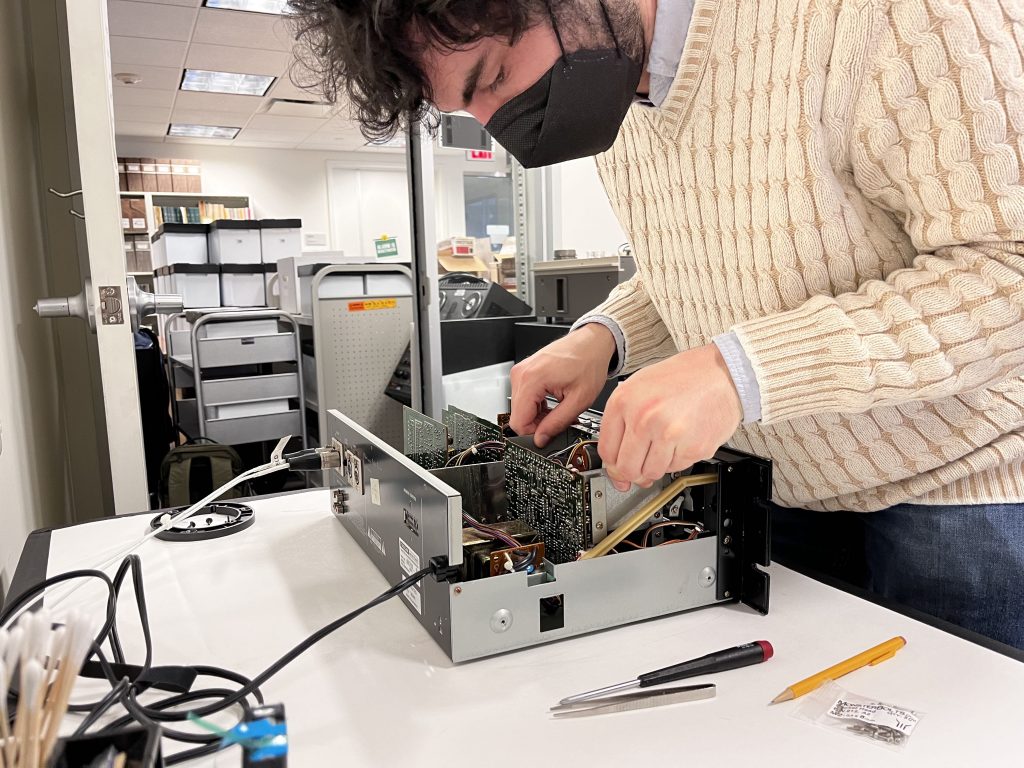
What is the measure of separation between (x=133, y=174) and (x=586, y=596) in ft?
26.5

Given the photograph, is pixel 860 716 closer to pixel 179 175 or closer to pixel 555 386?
pixel 555 386

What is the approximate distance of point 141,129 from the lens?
7078 mm

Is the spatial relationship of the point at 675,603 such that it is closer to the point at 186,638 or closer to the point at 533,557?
the point at 533,557

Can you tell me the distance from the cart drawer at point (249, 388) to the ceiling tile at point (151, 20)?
99.6 inches

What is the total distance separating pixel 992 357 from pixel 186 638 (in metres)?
0.70

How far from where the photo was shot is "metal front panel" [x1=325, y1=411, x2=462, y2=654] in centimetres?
58

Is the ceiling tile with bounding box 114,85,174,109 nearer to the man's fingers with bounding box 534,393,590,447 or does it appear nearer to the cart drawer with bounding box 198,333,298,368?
the cart drawer with bounding box 198,333,298,368

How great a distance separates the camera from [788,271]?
678 millimetres

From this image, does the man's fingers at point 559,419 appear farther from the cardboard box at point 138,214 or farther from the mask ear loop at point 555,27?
the cardboard box at point 138,214

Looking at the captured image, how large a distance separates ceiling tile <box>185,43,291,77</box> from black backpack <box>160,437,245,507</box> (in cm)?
359

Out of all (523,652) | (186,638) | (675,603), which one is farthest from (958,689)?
(186,638)

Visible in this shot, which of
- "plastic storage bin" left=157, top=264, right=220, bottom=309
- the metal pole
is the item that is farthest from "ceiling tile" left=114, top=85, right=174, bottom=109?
the metal pole

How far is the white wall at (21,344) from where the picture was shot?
1.03m

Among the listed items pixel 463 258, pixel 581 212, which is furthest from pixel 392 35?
pixel 463 258
